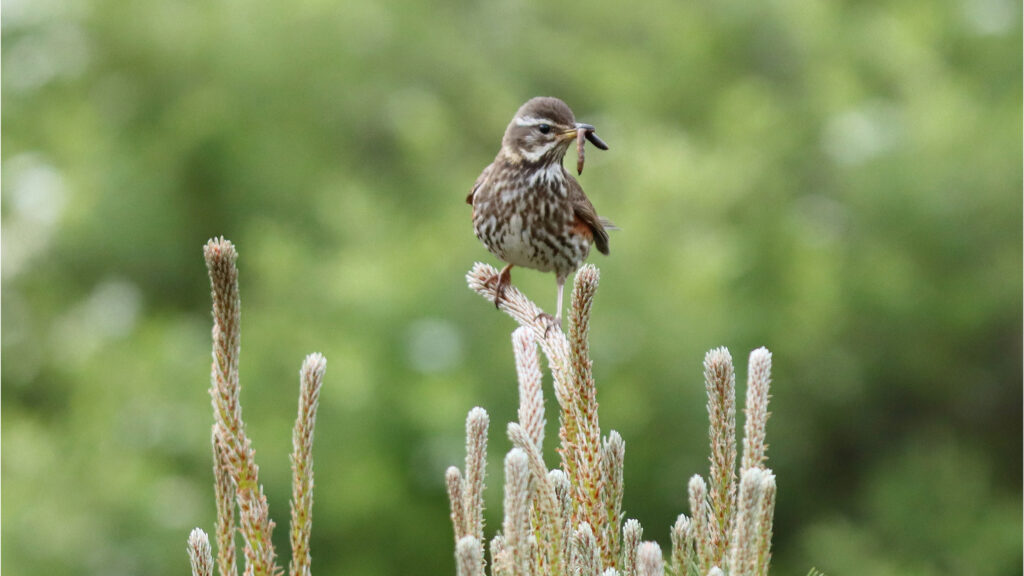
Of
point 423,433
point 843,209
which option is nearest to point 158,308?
point 423,433

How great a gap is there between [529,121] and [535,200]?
0.86 ft

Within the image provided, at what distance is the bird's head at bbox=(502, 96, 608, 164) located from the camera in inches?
148

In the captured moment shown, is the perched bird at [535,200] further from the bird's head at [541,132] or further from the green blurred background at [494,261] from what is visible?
the green blurred background at [494,261]

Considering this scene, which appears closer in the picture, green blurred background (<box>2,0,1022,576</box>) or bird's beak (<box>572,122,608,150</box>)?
bird's beak (<box>572,122,608,150</box>)

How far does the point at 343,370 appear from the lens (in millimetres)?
7266

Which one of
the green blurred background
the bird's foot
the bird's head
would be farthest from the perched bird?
the green blurred background

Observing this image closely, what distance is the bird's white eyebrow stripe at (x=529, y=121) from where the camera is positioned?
3.79 m

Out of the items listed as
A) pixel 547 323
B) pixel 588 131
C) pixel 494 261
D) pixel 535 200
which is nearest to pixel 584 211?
pixel 535 200

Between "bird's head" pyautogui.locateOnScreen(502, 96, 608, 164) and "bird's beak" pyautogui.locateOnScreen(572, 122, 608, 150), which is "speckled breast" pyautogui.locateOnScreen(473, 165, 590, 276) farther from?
"bird's beak" pyautogui.locateOnScreen(572, 122, 608, 150)

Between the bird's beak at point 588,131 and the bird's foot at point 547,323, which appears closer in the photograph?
the bird's foot at point 547,323

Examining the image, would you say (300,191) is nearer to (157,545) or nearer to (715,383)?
(157,545)

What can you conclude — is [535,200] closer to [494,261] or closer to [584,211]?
[584,211]

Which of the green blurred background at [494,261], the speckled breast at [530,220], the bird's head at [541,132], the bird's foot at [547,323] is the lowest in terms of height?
the bird's foot at [547,323]

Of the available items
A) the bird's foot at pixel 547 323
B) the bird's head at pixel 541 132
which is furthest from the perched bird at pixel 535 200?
the bird's foot at pixel 547 323
